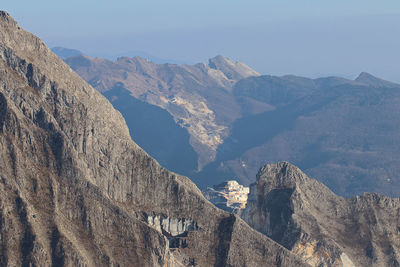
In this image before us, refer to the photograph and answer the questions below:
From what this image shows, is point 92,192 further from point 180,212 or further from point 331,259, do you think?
point 331,259

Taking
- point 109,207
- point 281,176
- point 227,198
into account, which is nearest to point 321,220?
point 281,176

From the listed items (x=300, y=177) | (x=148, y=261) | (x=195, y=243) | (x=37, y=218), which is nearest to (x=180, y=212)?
(x=195, y=243)

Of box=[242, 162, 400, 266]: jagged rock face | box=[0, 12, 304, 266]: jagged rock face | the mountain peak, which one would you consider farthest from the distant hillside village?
box=[0, 12, 304, 266]: jagged rock face

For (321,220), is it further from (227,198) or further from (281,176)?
(227,198)

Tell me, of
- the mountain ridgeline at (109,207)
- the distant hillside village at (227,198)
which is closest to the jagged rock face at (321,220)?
→ the mountain ridgeline at (109,207)

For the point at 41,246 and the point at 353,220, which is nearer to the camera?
the point at 41,246
